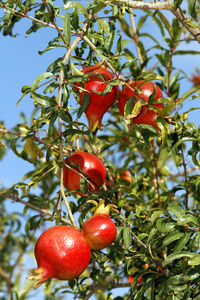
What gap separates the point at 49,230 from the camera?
110cm

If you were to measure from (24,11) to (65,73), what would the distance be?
0.45 meters

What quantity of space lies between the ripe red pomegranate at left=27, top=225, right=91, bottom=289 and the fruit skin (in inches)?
2.2

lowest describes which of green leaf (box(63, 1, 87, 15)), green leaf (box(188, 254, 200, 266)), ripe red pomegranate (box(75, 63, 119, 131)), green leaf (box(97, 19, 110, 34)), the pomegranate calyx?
the pomegranate calyx

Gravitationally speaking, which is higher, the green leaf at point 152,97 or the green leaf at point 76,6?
the green leaf at point 76,6

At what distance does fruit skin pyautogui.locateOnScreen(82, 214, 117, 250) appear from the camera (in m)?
1.16

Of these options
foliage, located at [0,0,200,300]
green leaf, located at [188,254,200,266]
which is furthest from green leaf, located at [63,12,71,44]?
green leaf, located at [188,254,200,266]

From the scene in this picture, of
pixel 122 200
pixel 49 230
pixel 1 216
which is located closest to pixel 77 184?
pixel 122 200

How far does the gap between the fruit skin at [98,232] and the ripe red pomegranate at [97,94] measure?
1.02ft

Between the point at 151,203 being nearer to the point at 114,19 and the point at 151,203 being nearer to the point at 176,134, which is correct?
A: the point at 176,134

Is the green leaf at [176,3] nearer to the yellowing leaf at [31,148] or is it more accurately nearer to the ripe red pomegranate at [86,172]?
the ripe red pomegranate at [86,172]

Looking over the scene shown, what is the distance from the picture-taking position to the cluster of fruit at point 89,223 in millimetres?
1067

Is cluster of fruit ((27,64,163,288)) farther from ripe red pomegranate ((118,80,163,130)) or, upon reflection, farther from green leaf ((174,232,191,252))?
green leaf ((174,232,191,252))

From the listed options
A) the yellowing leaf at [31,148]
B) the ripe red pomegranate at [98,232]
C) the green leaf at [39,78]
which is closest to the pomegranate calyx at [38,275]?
the ripe red pomegranate at [98,232]

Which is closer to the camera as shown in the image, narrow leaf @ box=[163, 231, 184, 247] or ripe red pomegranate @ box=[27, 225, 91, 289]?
ripe red pomegranate @ box=[27, 225, 91, 289]
